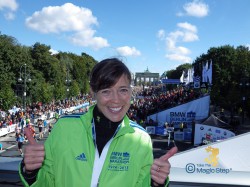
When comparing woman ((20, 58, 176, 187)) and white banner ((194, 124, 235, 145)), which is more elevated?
woman ((20, 58, 176, 187))

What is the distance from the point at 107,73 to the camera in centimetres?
209

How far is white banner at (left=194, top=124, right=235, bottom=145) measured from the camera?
18844mm

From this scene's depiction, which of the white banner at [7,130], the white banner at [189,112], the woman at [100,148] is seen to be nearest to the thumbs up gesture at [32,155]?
the woman at [100,148]

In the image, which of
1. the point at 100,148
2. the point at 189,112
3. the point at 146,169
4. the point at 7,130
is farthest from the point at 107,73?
the point at 7,130

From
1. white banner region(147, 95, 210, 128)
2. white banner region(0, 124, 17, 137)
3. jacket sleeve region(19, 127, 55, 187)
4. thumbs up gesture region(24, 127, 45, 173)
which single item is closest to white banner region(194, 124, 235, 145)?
white banner region(147, 95, 210, 128)

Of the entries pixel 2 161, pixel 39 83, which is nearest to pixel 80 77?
pixel 39 83

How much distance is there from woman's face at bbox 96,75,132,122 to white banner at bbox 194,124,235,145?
1741 cm

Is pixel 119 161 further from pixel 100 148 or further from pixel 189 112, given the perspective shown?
pixel 189 112

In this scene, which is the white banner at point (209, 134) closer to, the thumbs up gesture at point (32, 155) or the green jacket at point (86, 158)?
the green jacket at point (86, 158)

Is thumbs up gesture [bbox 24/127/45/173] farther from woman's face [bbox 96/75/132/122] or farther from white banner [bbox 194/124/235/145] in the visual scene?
white banner [bbox 194/124/235/145]

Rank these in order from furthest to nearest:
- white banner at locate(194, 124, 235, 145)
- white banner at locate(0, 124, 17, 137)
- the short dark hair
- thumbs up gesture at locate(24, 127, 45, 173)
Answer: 1. white banner at locate(0, 124, 17, 137)
2. white banner at locate(194, 124, 235, 145)
3. the short dark hair
4. thumbs up gesture at locate(24, 127, 45, 173)

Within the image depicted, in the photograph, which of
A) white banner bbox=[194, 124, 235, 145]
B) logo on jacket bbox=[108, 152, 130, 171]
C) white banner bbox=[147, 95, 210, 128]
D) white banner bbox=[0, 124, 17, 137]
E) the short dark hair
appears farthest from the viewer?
white banner bbox=[147, 95, 210, 128]

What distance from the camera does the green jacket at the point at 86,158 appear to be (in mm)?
1940

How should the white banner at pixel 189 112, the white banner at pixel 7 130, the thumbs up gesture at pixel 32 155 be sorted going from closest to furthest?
the thumbs up gesture at pixel 32 155
the white banner at pixel 7 130
the white banner at pixel 189 112
